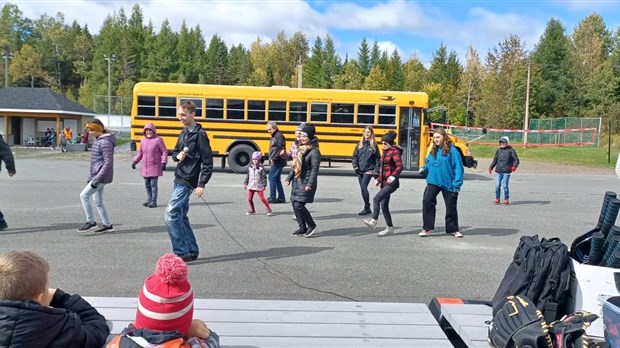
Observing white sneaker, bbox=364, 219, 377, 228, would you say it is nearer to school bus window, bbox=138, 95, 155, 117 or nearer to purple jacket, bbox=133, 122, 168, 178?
purple jacket, bbox=133, 122, 168, 178

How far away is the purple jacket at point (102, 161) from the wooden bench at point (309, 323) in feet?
15.3

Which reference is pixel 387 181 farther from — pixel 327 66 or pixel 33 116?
pixel 327 66

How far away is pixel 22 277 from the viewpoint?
2143 millimetres

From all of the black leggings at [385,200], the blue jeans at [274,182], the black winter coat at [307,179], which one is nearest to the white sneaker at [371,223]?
the black leggings at [385,200]

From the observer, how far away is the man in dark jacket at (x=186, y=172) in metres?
6.19

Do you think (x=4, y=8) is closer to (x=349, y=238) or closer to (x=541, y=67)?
(x=541, y=67)

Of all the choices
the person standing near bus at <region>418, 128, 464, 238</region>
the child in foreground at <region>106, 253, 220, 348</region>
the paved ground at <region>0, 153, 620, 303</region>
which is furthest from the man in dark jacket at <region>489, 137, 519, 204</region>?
the child in foreground at <region>106, 253, 220, 348</region>

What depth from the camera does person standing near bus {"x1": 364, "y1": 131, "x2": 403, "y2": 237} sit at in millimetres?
8711

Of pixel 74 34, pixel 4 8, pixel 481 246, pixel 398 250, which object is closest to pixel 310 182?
pixel 398 250

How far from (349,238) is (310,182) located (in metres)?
1.05

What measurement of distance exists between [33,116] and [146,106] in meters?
25.3

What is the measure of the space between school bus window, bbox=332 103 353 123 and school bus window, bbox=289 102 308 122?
0.98m

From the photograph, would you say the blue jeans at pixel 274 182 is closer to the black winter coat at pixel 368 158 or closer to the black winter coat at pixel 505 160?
the black winter coat at pixel 368 158

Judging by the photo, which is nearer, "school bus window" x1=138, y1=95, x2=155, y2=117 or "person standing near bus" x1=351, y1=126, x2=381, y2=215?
"person standing near bus" x1=351, y1=126, x2=381, y2=215
